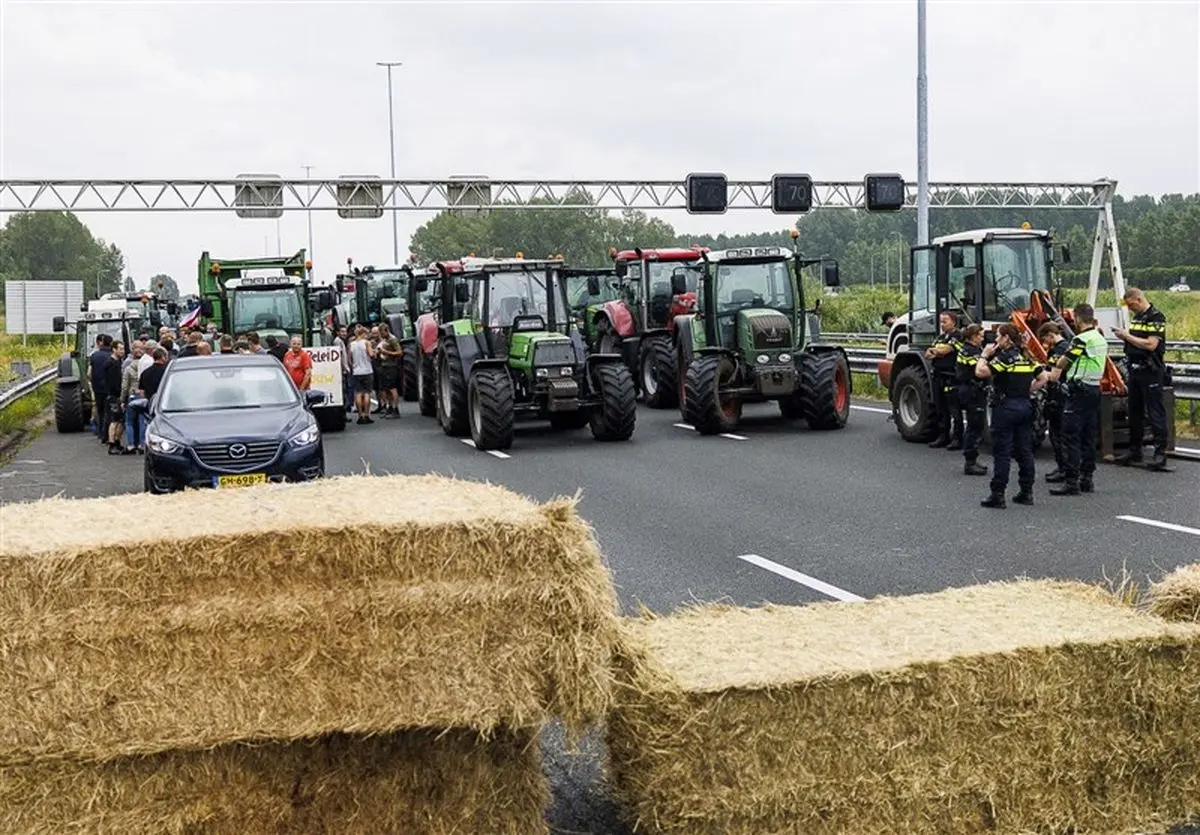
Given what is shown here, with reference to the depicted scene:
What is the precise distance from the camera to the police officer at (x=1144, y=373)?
1518 centimetres

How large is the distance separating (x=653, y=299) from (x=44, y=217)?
141018mm

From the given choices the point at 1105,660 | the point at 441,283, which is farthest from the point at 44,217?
the point at 1105,660

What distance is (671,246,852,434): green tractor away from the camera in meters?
20.8

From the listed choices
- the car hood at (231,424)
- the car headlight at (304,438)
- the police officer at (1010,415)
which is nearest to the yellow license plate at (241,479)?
the car hood at (231,424)

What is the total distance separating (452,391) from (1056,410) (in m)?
9.28

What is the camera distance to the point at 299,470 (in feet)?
44.7

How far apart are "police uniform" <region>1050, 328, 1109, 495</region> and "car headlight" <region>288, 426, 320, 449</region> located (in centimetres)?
708

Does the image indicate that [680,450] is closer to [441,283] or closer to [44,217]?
[441,283]

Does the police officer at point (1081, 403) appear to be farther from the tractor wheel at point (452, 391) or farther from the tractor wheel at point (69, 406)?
the tractor wheel at point (69, 406)

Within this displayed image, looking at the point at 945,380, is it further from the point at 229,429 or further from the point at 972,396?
the point at 229,429

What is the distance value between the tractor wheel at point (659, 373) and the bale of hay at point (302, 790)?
20594 millimetres

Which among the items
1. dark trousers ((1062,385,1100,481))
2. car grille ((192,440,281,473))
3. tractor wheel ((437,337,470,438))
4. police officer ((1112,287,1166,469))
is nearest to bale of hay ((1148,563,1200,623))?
dark trousers ((1062,385,1100,481))

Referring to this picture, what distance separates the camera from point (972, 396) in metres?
15.8

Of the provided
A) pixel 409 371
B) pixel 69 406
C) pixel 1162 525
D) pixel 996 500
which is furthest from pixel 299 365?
pixel 1162 525
